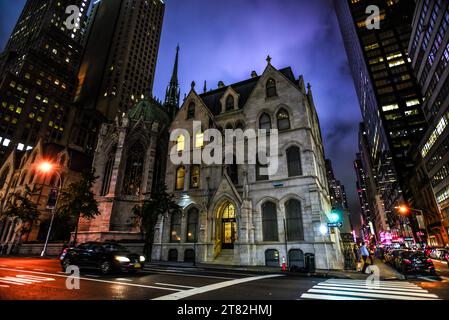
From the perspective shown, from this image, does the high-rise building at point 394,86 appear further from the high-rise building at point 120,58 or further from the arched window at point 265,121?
the high-rise building at point 120,58

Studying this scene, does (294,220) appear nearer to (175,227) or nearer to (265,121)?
(265,121)

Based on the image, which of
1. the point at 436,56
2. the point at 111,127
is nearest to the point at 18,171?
the point at 111,127

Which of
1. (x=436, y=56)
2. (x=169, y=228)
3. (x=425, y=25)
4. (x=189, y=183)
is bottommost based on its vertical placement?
(x=169, y=228)

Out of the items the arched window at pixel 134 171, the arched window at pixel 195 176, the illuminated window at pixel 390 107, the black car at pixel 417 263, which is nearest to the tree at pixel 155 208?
the arched window at pixel 195 176

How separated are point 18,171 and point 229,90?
52.0 m

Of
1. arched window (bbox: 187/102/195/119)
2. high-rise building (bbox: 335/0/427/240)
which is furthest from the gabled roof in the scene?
high-rise building (bbox: 335/0/427/240)

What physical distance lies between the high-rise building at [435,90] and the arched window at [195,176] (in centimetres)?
Result: 4741

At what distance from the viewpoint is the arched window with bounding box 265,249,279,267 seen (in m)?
20.5

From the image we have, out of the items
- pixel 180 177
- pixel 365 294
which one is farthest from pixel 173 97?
pixel 365 294

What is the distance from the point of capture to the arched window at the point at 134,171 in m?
33.8

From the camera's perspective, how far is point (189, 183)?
2716 centimetres

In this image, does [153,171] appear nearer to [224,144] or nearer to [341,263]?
[224,144]

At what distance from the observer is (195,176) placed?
2748cm

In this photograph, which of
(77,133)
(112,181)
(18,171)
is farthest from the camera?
(77,133)
